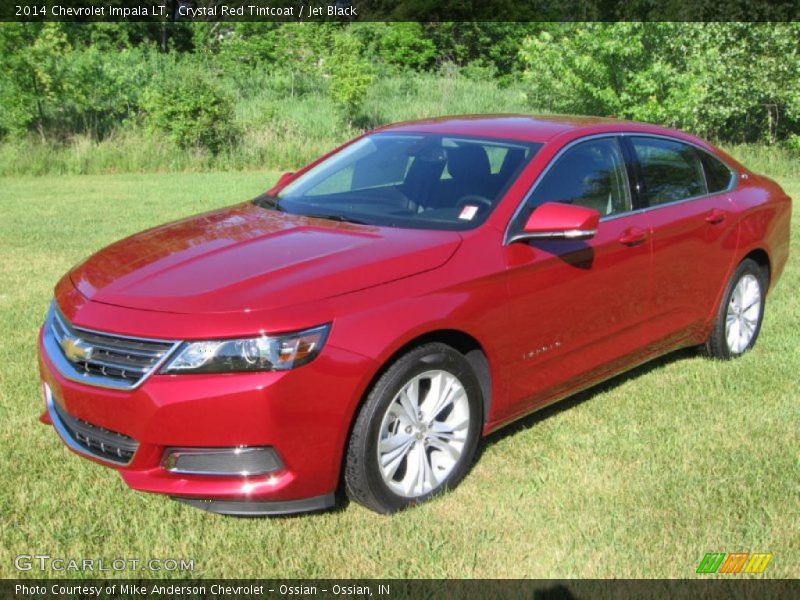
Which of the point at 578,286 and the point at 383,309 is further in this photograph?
the point at 578,286

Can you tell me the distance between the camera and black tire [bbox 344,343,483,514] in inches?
147

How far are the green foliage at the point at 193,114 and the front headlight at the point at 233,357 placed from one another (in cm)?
1857

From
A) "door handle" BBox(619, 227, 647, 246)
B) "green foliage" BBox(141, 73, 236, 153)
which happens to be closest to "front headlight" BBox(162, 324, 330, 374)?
"door handle" BBox(619, 227, 647, 246)

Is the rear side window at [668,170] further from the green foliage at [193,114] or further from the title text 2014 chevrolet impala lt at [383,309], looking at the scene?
the green foliage at [193,114]

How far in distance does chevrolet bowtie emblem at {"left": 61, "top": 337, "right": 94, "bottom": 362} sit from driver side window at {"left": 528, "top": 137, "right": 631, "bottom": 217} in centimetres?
218

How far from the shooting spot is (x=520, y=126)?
16.9 feet

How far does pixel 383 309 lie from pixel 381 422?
1.51ft

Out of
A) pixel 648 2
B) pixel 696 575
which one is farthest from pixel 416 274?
pixel 648 2

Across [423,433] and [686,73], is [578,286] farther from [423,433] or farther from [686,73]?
[686,73]

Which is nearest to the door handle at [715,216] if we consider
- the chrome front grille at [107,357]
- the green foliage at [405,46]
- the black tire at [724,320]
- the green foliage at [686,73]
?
the black tire at [724,320]

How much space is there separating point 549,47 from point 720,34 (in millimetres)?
4273

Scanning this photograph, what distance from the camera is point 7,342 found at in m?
6.45

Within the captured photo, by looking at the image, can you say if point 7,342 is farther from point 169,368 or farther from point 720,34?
point 720,34

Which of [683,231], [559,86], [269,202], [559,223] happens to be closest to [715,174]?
[683,231]
